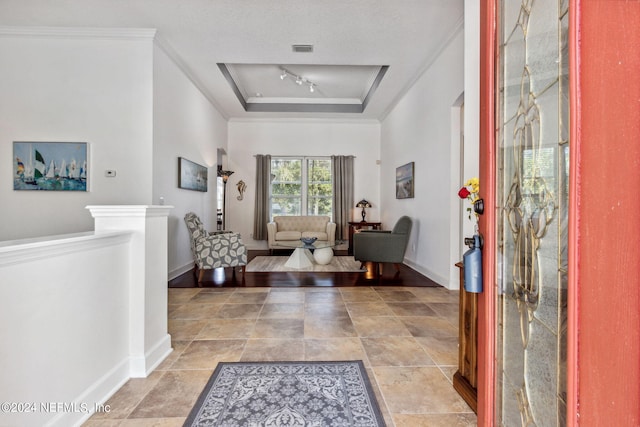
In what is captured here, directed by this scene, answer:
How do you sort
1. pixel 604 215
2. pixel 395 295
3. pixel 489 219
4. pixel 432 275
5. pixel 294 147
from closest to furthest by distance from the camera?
pixel 604 215 < pixel 489 219 < pixel 395 295 < pixel 432 275 < pixel 294 147

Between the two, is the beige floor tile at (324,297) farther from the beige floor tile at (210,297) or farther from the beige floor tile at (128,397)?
the beige floor tile at (128,397)

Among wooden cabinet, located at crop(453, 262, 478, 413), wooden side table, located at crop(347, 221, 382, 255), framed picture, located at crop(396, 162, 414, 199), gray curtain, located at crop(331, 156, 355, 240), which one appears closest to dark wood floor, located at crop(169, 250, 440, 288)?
framed picture, located at crop(396, 162, 414, 199)

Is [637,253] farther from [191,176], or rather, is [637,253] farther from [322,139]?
[322,139]

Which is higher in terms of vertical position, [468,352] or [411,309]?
[468,352]

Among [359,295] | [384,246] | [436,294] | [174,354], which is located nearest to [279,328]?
[174,354]

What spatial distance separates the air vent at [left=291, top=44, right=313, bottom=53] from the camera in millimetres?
3896

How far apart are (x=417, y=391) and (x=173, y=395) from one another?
54.4 inches

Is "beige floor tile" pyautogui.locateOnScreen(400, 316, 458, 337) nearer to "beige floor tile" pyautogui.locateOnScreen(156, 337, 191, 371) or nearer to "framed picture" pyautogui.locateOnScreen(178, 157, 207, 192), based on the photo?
"beige floor tile" pyautogui.locateOnScreen(156, 337, 191, 371)

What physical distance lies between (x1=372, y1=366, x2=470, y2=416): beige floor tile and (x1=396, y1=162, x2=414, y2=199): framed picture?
362 cm

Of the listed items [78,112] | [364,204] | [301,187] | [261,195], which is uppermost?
[78,112]

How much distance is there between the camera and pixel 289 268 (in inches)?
196

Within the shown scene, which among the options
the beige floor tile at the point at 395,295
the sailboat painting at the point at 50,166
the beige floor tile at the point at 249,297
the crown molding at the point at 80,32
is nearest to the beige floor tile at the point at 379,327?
the beige floor tile at the point at 395,295

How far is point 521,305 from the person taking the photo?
957 millimetres

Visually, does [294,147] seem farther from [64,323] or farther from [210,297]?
[64,323]
